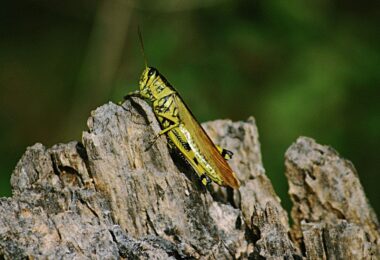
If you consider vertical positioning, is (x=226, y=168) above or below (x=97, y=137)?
below

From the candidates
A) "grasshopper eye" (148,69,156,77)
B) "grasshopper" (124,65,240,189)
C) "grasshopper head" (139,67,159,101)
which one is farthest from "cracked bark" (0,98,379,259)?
"grasshopper eye" (148,69,156,77)

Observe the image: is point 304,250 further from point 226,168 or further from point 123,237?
point 123,237

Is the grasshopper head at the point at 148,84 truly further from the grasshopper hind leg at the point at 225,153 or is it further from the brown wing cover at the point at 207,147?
the grasshopper hind leg at the point at 225,153

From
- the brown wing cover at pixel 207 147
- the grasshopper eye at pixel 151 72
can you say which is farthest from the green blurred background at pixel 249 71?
the grasshopper eye at pixel 151 72

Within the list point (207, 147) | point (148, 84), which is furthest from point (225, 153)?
point (148, 84)

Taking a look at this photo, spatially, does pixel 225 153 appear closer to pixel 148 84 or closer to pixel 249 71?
pixel 148 84

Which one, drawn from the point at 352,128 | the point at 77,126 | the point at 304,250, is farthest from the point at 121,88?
the point at 304,250
